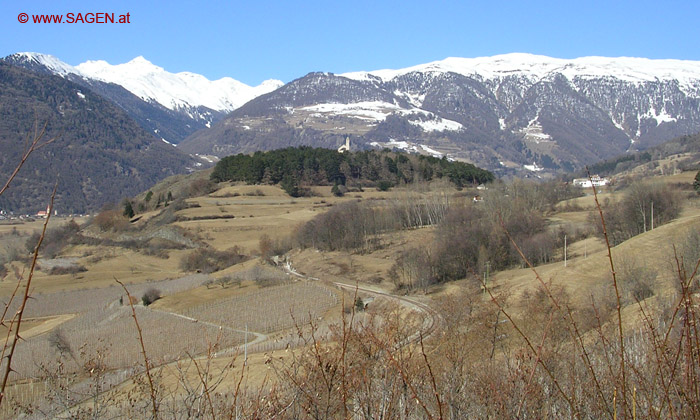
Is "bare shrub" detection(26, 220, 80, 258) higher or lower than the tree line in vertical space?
lower

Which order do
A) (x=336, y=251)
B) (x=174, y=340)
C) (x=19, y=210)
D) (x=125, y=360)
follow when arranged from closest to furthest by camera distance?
(x=125, y=360), (x=174, y=340), (x=336, y=251), (x=19, y=210)

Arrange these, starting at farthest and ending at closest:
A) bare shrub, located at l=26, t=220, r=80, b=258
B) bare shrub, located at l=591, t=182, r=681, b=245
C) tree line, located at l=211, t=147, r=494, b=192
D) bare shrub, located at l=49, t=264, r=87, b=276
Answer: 1. tree line, located at l=211, t=147, r=494, b=192
2. bare shrub, located at l=26, t=220, r=80, b=258
3. bare shrub, located at l=49, t=264, r=87, b=276
4. bare shrub, located at l=591, t=182, r=681, b=245

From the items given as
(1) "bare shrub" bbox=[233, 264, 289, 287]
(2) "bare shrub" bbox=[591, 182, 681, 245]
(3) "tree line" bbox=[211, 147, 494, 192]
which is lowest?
(1) "bare shrub" bbox=[233, 264, 289, 287]

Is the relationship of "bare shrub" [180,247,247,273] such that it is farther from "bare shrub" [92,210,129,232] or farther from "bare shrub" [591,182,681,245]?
"bare shrub" [591,182,681,245]

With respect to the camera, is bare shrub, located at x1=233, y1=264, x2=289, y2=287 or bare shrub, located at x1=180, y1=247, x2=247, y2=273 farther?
bare shrub, located at x1=180, y1=247, x2=247, y2=273

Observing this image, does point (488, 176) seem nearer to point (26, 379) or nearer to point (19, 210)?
point (26, 379)

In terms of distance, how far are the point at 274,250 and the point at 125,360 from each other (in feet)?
141

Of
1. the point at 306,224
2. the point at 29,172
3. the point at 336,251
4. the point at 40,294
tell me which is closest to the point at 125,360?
the point at 40,294

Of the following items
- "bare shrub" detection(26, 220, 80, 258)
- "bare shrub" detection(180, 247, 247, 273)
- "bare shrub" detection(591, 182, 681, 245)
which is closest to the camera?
"bare shrub" detection(591, 182, 681, 245)

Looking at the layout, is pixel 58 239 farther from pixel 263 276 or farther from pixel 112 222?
pixel 263 276

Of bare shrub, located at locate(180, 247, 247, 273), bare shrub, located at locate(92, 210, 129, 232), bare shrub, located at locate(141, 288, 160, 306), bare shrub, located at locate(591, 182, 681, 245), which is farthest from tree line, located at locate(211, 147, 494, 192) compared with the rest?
bare shrub, located at locate(141, 288, 160, 306)

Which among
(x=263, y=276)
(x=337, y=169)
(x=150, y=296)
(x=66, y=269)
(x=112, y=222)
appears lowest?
(x=263, y=276)

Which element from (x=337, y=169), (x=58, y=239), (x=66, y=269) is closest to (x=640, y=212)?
(x=66, y=269)

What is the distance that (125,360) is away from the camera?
29.7 metres
